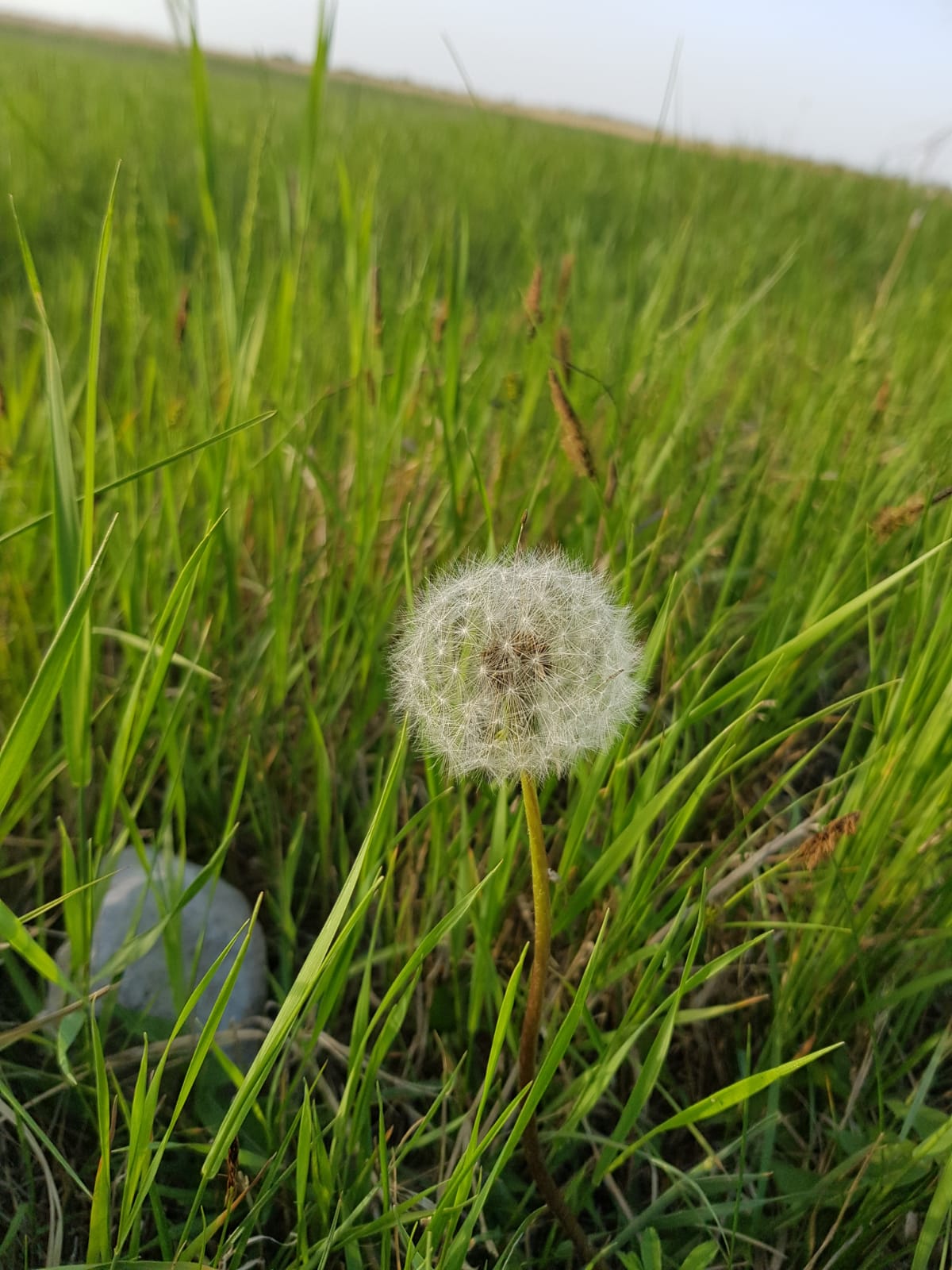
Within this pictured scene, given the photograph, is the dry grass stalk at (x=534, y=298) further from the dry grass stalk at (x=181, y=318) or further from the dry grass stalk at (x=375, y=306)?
the dry grass stalk at (x=181, y=318)

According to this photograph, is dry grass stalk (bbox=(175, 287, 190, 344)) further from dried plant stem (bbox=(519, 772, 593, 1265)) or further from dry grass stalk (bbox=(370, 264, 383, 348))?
dried plant stem (bbox=(519, 772, 593, 1265))

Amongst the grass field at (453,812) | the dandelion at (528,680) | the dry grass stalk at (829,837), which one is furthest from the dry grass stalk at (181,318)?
the dry grass stalk at (829,837)

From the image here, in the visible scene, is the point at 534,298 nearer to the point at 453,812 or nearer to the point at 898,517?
the point at 898,517

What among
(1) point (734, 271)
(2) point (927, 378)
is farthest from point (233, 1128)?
(1) point (734, 271)

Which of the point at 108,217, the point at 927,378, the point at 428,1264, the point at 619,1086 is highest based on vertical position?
the point at 108,217

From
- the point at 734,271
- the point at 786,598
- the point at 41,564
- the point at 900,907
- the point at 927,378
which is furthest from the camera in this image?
the point at 734,271

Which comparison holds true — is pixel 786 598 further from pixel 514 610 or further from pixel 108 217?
pixel 108 217

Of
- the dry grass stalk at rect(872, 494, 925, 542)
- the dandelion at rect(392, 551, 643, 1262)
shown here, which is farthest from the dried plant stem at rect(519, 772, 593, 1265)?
the dry grass stalk at rect(872, 494, 925, 542)
